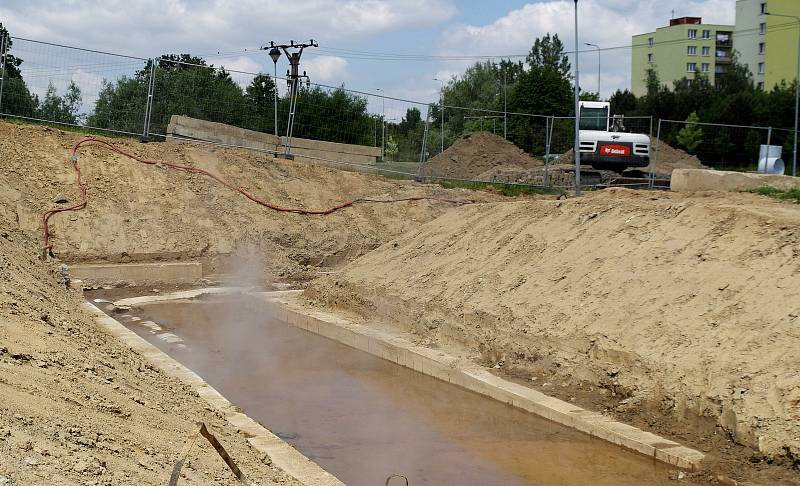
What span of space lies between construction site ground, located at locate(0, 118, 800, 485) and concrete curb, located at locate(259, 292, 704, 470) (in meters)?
0.23

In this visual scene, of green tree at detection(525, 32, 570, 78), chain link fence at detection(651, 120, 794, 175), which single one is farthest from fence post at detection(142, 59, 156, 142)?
green tree at detection(525, 32, 570, 78)

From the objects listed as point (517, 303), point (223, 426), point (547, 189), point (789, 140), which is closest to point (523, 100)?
point (789, 140)

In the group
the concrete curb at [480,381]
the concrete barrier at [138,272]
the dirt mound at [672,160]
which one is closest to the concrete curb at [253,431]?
the concrete curb at [480,381]

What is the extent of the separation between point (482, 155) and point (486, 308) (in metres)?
20.7

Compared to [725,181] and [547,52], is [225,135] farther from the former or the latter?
[547,52]

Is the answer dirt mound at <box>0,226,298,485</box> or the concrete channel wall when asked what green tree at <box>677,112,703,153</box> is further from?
dirt mound at <box>0,226,298,485</box>

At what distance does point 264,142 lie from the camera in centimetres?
2175

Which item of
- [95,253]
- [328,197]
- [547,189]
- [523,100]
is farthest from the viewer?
[523,100]

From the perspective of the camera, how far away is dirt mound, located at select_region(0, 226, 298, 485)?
3.93m

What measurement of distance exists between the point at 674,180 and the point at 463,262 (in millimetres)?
4220

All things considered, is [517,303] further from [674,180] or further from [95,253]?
[95,253]

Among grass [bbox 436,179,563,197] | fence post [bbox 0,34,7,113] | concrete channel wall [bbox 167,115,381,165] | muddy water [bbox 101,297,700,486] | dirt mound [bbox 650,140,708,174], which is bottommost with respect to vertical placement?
Answer: muddy water [bbox 101,297,700,486]

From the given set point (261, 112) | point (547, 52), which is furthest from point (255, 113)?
point (547, 52)

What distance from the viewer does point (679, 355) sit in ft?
25.4
